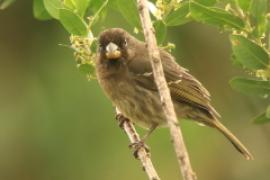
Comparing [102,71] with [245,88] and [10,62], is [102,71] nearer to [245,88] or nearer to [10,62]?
[245,88]

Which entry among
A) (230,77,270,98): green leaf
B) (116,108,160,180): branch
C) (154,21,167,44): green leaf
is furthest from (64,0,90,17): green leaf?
(230,77,270,98): green leaf

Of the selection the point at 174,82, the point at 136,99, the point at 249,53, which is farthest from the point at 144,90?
the point at 249,53

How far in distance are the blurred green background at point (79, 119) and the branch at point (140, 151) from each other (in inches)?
46.2

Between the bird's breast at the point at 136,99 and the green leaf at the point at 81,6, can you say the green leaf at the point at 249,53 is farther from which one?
the bird's breast at the point at 136,99

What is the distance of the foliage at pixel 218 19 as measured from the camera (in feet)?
10.5

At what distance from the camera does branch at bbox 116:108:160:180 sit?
11.6 ft

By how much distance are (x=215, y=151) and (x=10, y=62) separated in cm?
205

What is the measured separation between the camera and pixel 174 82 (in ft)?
16.3

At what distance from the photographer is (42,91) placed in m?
6.37

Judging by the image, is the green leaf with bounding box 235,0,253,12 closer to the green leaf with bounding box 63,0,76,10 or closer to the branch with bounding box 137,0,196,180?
the branch with bounding box 137,0,196,180

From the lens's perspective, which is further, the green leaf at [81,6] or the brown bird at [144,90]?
the brown bird at [144,90]

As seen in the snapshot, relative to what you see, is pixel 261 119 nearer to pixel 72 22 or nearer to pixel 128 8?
pixel 128 8

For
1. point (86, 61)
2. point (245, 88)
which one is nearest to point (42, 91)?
point (86, 61)

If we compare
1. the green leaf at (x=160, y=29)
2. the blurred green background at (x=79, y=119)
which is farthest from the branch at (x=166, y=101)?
the blurred green background at (x=79, y=119)
